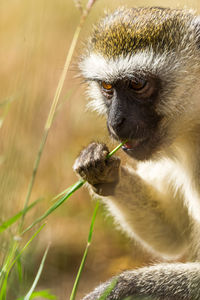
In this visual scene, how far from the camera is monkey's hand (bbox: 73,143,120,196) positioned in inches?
133

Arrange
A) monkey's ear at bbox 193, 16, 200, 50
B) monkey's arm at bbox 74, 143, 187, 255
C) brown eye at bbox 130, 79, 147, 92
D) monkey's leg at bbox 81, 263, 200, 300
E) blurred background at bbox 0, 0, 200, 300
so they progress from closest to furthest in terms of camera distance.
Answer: monkey's leg at bbox 81, 263, 200, 300 → brown eye at bbox 130, 79, 147, 92 → monkey's ear at bbox 193, 16, 200, 50 → monkey's arm at bbox 74, 143, 187, 255 → blurred background at bbox 0, 0, 200, 300

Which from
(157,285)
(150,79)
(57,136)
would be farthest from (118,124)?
(57,136)

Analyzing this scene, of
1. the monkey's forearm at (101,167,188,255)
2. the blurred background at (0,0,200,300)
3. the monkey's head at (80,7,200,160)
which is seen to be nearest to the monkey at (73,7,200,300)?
the monkey's head at (80,7,200,160)

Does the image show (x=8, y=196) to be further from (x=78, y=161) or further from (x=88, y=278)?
(x=88, y=278)

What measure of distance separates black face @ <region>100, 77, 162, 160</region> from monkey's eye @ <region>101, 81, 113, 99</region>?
6cm

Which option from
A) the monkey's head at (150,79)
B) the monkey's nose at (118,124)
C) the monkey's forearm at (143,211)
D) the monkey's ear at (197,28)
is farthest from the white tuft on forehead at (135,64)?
the monkey's forearm at (143,211)

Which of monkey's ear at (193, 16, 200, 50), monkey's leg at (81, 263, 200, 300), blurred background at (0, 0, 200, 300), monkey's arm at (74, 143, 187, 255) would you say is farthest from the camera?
blurred background at (0, 0, 200, 300)

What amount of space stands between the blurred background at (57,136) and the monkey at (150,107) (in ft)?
1.52

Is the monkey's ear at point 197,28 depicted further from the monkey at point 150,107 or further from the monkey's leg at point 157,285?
the monkey's leg at point 157,285

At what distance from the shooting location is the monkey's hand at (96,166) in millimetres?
3377

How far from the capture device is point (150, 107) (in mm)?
3334

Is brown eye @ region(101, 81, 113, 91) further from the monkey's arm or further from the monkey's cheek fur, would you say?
the monkey's arm

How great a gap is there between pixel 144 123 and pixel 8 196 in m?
0.99

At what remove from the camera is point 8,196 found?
11.1 feet
